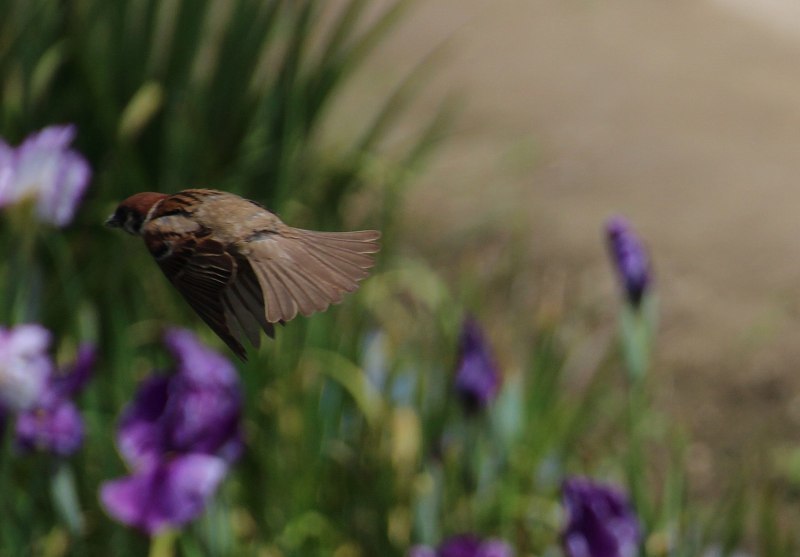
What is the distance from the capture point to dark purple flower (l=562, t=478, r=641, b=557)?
1.14 m

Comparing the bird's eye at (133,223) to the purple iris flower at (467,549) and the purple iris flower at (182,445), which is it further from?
the purple iris flower at (467,549)

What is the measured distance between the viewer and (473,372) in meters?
1.31

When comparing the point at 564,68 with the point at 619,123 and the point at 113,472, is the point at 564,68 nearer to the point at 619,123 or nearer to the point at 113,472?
the point at 619,123

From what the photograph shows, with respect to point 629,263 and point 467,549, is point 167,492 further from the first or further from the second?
point 629,263

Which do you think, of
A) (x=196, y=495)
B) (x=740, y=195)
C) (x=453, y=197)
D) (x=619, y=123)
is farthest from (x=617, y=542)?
(x=619, y=123)

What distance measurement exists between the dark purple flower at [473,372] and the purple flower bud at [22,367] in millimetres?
420

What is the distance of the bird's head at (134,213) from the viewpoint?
453 mm

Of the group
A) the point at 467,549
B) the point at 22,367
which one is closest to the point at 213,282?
the point at 22,367

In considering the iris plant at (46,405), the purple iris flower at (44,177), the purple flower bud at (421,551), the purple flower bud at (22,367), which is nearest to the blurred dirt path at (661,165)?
the purple flower bud at (421,551)

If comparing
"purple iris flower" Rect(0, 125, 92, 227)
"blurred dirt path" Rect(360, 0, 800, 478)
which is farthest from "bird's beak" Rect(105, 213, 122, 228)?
"blurred dirt path" Rect(360, 0, 800, 478)

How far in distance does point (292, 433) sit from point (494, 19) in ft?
8.35

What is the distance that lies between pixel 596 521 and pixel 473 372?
9.2 inches

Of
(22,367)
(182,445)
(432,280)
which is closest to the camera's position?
(22,367)

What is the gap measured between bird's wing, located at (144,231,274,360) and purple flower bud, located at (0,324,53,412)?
0.61 meters
